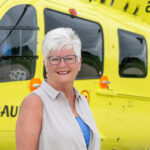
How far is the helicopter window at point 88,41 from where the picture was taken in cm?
435

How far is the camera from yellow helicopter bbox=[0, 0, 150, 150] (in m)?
3.78

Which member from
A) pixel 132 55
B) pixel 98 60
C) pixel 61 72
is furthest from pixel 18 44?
pixel 61 72

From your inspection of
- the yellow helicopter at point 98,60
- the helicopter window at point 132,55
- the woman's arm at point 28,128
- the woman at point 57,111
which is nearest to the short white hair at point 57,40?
the woman at point 57,111

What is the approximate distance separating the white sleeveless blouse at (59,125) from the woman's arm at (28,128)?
0.03 m

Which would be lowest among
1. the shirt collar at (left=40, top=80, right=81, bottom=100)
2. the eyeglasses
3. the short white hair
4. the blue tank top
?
the blue tank top

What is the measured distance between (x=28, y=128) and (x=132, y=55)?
151 inches

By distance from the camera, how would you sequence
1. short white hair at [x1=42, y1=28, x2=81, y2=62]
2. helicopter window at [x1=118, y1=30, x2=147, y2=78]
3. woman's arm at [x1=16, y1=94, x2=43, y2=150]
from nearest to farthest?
woman's arm at [x1=16, y1=94, x2=43, y2=150]
short white hair at [x1=42, y1=28, x2=81, y2=62]
helicopter window at [x1=118, y1=30, x2=147, y2=78]

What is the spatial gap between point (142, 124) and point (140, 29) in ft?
4.79

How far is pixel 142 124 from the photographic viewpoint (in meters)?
5.16

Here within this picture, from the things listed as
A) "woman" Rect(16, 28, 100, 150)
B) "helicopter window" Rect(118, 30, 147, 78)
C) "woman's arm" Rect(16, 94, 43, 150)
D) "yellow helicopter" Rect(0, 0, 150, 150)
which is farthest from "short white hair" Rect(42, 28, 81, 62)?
"helicopter window" Rect(118, 30, 147, 78)

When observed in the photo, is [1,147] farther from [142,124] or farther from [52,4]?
[142,124]

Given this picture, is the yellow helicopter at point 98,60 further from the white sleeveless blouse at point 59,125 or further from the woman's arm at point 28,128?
the woman's arm at point 28,128

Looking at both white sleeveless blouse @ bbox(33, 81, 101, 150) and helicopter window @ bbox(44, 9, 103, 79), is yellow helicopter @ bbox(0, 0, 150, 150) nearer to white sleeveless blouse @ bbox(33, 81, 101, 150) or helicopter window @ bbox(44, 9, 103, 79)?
helicopter window @ bbox(44, 9, 103, 79)

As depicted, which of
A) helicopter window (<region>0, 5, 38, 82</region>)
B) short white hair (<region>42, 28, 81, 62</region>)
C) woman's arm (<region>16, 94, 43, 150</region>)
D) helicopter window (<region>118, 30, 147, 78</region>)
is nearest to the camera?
woman's arm (<region>16, 94, 43, 150</region>)
